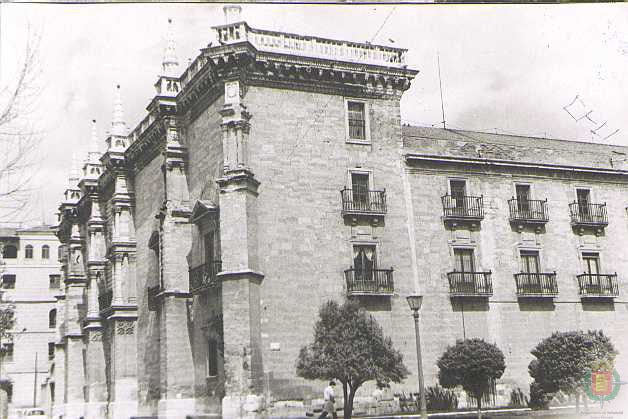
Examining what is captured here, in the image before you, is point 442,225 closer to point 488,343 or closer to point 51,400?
point 488,343

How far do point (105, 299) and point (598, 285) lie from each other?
65.6 feet

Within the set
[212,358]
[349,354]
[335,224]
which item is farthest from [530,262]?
[212,358]

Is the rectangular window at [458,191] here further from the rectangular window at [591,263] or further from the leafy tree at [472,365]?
the leafy tree at [472,365]

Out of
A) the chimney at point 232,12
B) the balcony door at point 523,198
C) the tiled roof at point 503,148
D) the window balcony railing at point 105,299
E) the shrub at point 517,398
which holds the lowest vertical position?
the shrub at point 517,398

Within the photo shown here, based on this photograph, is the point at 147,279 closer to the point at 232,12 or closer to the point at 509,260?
the point at 509,260

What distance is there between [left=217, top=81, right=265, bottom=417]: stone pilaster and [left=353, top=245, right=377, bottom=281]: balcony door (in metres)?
3.18

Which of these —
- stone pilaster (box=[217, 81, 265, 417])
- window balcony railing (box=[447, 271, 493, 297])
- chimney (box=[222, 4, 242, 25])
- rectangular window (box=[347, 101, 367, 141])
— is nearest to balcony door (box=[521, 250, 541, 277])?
window balcony railing (box=[447, 271, 493, 297])

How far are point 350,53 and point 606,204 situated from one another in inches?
420

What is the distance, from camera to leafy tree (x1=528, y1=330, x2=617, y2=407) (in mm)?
23234

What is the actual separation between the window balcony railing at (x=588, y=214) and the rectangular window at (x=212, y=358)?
41.8 ft

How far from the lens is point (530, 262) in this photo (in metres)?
29.0

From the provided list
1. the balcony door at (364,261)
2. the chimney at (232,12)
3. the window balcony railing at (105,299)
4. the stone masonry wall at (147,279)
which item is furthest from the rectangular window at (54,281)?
the chimney at (232,12)

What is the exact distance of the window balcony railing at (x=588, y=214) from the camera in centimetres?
2941

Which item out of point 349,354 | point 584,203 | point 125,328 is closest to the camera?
point 349,354
